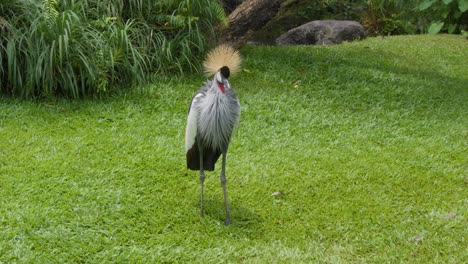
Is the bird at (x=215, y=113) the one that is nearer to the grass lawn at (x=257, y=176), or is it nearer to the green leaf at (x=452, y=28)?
the grass lawn at (x=257, y=176)

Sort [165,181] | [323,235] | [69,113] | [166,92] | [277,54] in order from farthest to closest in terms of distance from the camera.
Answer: [277,54]
[166,92]
[69,113]
[165,181]
[323,235]

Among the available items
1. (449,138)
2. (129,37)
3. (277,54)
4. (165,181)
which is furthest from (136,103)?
(449,138)

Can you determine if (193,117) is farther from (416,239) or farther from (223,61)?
(416,239)

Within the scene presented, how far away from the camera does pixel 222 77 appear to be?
3.81 metres

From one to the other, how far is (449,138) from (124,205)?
3.30 m

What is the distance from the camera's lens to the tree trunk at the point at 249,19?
7445 millimetres

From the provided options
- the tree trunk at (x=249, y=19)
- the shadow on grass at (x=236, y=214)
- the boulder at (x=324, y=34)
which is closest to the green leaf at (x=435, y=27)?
the boulder at (x=324, y=34)

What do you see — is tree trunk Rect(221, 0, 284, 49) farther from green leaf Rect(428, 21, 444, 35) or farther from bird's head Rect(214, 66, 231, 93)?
green leaf Rect(428, 21, 444, 35)

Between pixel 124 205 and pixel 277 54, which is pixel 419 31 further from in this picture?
pixel 124 205

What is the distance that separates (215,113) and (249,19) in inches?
154

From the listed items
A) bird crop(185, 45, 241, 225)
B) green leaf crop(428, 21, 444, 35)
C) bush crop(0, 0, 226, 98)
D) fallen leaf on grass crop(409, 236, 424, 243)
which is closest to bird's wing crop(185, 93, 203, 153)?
bird crop(185, 45, 241, 225)

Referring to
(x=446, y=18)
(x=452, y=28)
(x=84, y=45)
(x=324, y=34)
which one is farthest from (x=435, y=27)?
(x=84, y=45)

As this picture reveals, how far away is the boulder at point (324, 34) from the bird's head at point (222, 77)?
5926 millimetres

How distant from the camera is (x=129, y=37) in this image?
21.0 ft
